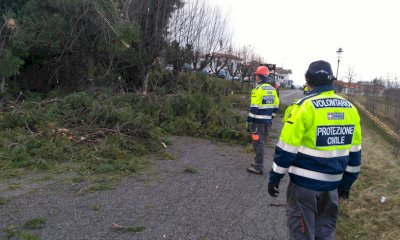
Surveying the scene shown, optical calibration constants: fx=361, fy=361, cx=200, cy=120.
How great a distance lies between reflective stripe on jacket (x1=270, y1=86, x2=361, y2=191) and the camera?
3.23 metres

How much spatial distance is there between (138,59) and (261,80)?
25.3 ft

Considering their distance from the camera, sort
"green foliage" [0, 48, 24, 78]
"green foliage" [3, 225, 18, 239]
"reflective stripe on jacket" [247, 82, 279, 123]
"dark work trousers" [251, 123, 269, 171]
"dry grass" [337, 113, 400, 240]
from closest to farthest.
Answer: "green foliage" [3, 225, 18, 239], "dry grass" [337, 113, 400, 240], "reflective stripe on jacket" [247, 82, 279, 123], "dark work trousers" [251, 123, 269, 171], "green foliage" [0, 48, 24, 78]

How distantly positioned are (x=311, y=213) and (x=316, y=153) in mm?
569

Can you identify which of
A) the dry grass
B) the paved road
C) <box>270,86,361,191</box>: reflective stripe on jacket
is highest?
<box>270,86,361,191</box>: reflective stripe on jacket

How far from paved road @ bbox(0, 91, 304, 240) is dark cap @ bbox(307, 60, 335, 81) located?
6.99ft

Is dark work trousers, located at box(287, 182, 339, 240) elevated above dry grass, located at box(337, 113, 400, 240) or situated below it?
above

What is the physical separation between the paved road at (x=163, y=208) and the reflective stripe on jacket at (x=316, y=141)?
143 cm

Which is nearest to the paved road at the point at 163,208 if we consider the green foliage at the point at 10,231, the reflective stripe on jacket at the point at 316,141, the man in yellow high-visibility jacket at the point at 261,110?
the green foliage at the point at 10,231

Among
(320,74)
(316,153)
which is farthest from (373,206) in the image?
(320,74)

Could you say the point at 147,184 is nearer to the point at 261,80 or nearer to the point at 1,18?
the point at 261,80

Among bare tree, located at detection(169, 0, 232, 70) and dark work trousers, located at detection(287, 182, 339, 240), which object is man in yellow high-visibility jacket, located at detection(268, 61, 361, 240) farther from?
bare tree, located at detection(169, 0, 232, 70)

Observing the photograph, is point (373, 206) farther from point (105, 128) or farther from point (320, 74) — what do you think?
point (105, 128)

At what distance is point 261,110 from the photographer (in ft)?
23.2

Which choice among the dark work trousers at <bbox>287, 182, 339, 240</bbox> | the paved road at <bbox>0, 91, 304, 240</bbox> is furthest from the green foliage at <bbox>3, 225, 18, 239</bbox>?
the dark work trousers at <bbox>287, 182, 339, 240</bbox>
